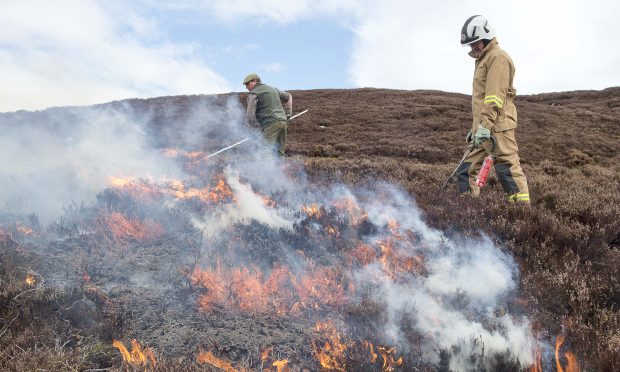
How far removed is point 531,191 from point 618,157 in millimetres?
9424

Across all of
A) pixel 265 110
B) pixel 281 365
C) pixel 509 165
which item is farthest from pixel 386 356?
pixel 265 110

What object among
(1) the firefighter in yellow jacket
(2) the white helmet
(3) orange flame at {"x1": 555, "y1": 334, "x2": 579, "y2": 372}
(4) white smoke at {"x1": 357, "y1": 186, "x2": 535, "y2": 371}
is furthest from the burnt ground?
(2) the white helmet

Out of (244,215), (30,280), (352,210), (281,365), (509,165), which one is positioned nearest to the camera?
(281,365)

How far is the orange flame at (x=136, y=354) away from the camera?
109 inches

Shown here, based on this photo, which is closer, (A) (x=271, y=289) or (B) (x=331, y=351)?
(B) (x=331, y=351)

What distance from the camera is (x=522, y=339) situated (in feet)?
10.0

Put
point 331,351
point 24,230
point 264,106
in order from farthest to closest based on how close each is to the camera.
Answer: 1. point 264,106
2. point 24,230
3. point 331,351

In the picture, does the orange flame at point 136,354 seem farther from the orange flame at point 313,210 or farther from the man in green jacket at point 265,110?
the man in green jacket at point 265,110

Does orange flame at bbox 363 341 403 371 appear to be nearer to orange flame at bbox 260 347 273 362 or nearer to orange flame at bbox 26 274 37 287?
orange flame at bbox 260 347 273 362

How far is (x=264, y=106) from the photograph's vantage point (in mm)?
9398

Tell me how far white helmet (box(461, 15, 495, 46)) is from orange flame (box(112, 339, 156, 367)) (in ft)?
18.4

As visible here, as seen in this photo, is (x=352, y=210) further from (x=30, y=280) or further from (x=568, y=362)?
(x=30, y=280)

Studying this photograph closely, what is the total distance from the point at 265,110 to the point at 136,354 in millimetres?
7075

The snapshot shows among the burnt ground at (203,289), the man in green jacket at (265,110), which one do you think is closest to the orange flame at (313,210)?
the burnt ground at (203,289)
